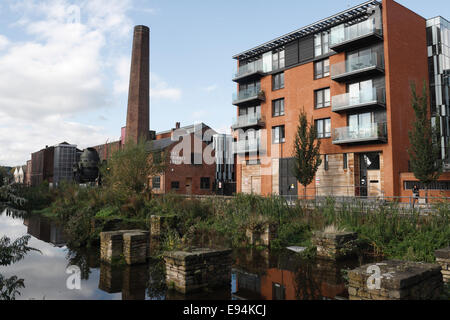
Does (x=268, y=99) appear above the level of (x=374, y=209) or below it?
above

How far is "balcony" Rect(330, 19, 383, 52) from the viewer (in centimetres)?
2095

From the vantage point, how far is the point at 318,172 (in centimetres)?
2378

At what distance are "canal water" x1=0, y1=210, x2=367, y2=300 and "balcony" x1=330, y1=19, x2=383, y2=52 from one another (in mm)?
17868

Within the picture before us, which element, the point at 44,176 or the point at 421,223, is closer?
the point at 421,223

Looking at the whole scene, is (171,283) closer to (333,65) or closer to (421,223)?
(421,223)

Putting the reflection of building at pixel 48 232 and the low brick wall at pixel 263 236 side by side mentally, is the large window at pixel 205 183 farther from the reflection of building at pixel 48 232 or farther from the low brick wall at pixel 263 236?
the low brick wall at pixel 263 236

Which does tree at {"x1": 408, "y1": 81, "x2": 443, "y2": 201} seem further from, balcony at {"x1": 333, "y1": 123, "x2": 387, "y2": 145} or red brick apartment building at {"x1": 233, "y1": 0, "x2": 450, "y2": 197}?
balcony at {"x1": 333, "y1": 123, "x2": 387, "y2": 145}

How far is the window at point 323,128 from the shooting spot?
23.9 m

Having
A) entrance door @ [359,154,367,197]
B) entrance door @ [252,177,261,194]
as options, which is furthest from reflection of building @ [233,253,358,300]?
entrance door @ [252,177,261,194]

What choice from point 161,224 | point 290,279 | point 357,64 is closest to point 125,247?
point 161,224

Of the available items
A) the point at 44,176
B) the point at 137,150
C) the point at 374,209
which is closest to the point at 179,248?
the point at 374,209
